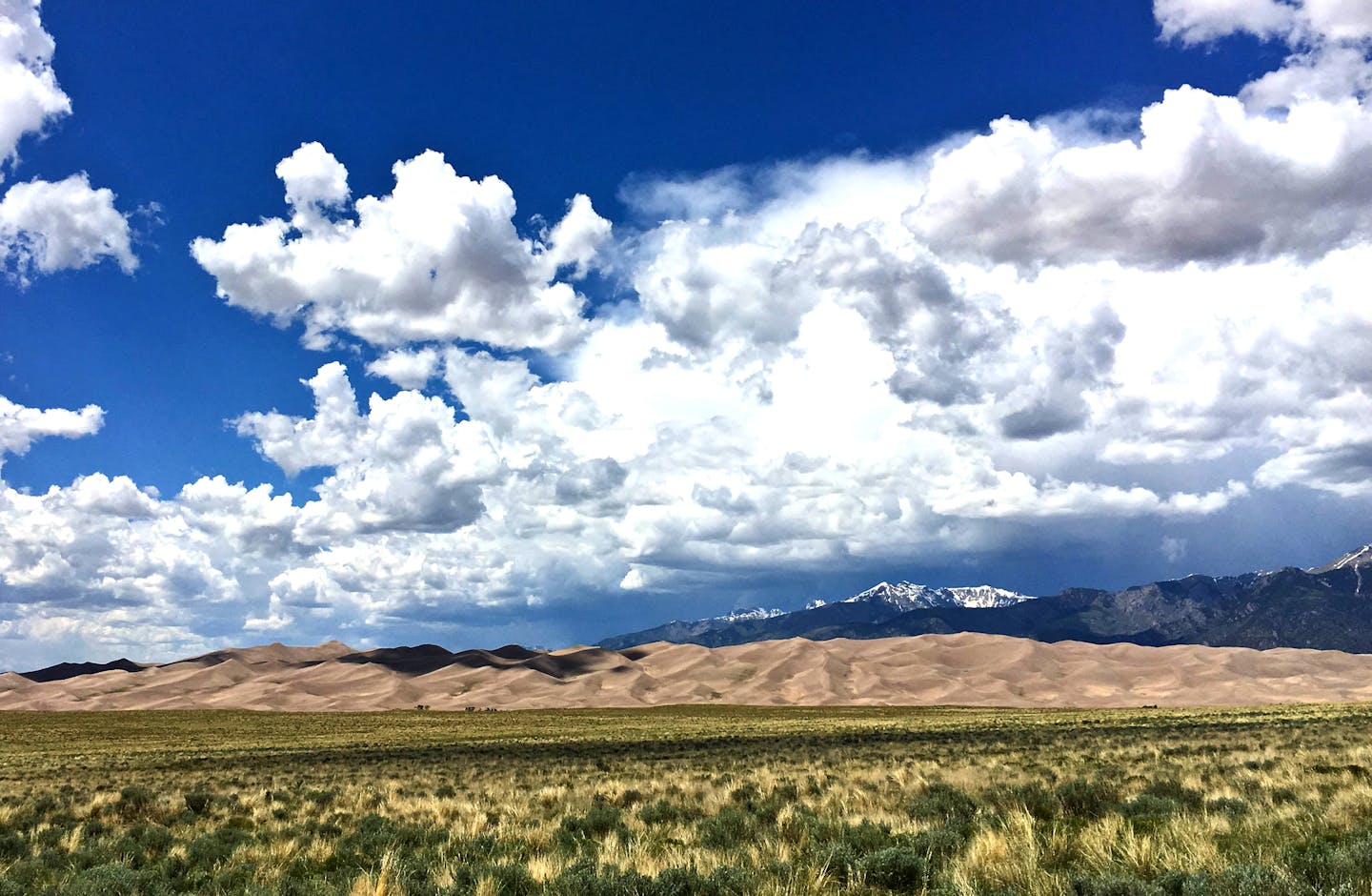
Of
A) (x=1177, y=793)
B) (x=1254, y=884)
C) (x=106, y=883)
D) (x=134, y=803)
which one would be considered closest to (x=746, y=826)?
(x=1177, y=793)

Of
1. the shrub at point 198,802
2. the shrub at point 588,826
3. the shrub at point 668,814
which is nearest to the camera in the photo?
the shrub at point 588,826

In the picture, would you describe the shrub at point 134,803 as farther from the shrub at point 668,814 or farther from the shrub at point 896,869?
the shrub at point 896,869

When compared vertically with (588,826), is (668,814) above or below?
below

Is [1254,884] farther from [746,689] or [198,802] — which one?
[746,689]

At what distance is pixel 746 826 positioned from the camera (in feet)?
49.2

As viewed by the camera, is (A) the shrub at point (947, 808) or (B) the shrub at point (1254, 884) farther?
(A) the shrub at point (947, 808)

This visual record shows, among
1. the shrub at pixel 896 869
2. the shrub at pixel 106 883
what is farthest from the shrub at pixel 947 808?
the shrub at pixel 106 883

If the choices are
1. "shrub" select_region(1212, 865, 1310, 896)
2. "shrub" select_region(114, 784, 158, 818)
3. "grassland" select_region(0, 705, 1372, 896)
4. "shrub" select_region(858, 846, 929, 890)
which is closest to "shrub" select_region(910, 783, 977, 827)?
"grassland" select_region(0, 705, 1372, 896)

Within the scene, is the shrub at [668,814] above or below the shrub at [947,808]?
below

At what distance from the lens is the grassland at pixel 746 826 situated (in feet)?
32.0

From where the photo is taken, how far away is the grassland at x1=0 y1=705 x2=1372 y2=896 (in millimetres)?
9742

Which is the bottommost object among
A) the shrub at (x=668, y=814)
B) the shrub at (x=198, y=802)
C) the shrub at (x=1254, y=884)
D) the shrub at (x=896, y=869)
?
the shrub at (x=198, y=802)

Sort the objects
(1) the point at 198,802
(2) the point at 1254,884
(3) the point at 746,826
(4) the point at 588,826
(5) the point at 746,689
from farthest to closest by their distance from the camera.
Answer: (5) the point at 746,689 → (1) the point at 198,802 → (4) the point at 588,826 → (3) the point at 746,826 → (2) the point at 1254,884

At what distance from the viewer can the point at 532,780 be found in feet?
100
